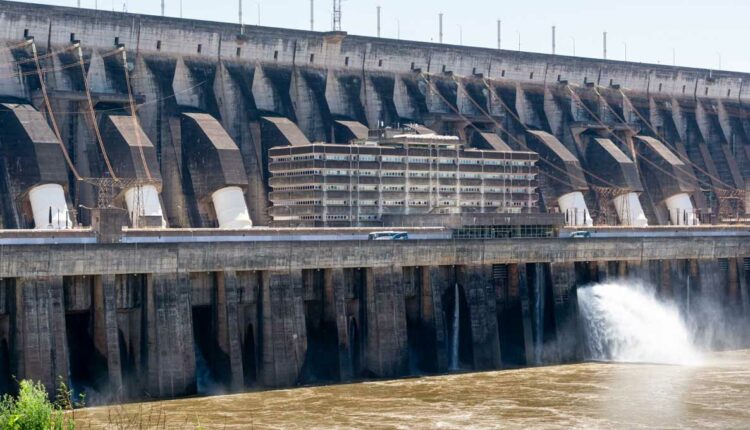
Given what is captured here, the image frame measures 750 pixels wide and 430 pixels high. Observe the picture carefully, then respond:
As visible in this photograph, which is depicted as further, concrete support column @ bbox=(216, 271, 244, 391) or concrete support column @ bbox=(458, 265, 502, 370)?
concrete support column @ bbox=(458, 265, 502, 370)

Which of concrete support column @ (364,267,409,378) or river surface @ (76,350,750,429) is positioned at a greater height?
concrete support column @ (364,267,409,378)

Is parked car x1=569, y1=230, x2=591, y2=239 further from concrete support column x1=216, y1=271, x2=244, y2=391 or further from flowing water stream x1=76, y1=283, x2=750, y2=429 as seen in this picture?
concrete support column x1=216, y1=271, x2=244, y2=391

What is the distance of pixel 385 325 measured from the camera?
6900cm

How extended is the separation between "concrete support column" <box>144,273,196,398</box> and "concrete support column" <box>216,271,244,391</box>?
2147mm

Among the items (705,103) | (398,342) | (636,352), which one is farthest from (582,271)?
(705,103)

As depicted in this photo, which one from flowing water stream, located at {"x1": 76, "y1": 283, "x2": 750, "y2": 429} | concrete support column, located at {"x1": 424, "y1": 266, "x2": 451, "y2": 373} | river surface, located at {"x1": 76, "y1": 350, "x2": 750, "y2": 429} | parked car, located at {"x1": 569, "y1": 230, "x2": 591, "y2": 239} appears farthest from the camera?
parked car, located at {"x1": 569, "y1": 230, "x2": 591, "y2": 239}

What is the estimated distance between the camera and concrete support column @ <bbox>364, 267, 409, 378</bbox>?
225 ft

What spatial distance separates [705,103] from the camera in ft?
413

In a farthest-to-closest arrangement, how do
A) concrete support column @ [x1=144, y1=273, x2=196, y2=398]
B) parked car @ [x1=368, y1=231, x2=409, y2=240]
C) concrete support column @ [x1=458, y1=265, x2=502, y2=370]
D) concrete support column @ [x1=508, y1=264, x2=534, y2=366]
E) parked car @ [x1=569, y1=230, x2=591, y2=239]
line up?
1. parked car @ [x1=569, y1=230, x2=591, y2=239]
2. concrete support column @ [x1=508, y1=264, x2=534, y2=366]
3. parked car @ [x1=368, y1=231, x2=409, y2=240]
4. concrete support column @ [x1=458, y1=265, x2=502, y2=370]
5. concrete support column @ [x1=144, y1=273, x2=196, y2=398]

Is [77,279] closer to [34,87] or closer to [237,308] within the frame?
[237,308]

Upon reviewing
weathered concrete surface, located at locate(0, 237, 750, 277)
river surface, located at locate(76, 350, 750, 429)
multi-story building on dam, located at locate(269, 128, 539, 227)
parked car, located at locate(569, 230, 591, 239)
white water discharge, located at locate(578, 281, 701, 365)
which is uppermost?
multi-story building on dam, located at locate(269, 128, 539, 227)

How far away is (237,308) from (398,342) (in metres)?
9.14

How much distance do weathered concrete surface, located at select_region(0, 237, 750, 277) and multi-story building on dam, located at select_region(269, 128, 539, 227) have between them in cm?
914

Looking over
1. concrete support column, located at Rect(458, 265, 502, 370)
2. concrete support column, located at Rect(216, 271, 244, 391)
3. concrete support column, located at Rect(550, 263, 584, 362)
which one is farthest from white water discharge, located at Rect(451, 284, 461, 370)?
concrete support column, located at Rect(216, 271, 244, 391)
